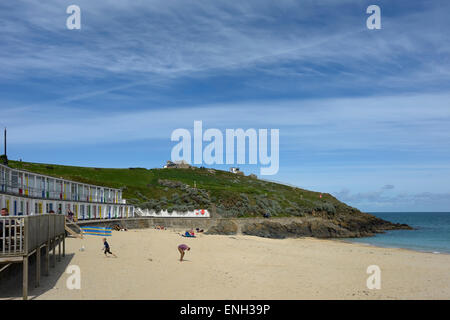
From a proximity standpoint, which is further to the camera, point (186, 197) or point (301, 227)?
point (186, 197)

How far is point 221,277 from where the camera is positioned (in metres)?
21.5

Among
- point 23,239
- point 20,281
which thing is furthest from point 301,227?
point 23,239

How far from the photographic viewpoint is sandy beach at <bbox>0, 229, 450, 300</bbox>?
58.3ft

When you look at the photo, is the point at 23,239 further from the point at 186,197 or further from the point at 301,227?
the point at 186,197

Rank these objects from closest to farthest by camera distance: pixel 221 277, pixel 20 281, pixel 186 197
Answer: pixel 20 281 → pixel 221 277 → pixel 186 197

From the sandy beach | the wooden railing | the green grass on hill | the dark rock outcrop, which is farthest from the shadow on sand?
the green grass on hill

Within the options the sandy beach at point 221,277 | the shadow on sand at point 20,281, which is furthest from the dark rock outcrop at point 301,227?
the shadow on sand at point 20,281

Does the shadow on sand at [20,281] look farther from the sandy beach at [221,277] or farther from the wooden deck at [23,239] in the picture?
the wooden deck at [23,239]

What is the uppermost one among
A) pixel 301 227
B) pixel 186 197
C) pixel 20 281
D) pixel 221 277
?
pixel 186 197

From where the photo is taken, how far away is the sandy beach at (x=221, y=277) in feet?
58.3

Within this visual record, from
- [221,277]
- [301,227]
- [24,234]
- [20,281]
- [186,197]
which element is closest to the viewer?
[24,234]
